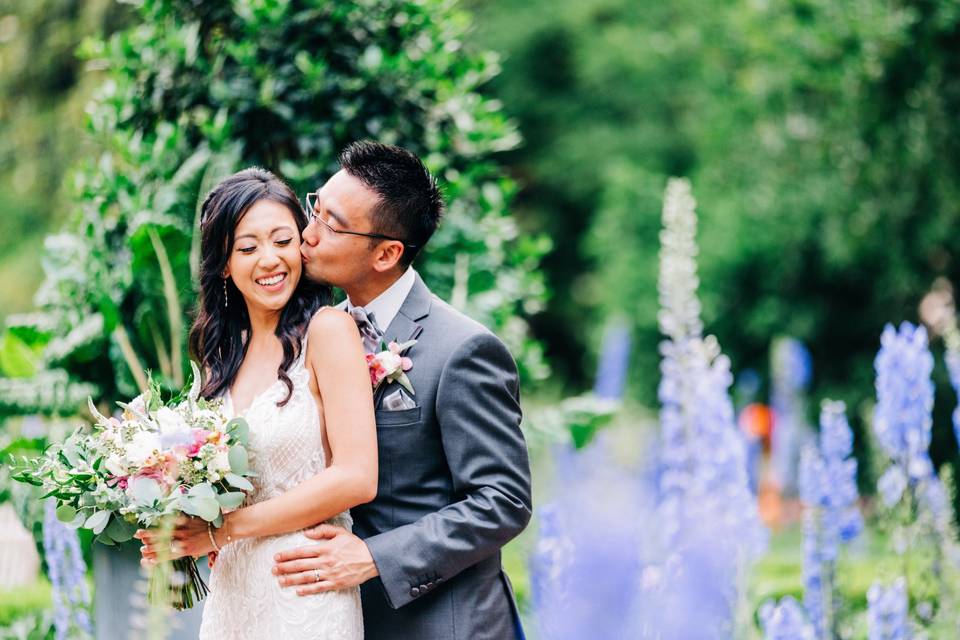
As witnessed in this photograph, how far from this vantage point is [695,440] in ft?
11.3

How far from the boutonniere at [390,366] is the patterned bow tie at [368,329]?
50 mm

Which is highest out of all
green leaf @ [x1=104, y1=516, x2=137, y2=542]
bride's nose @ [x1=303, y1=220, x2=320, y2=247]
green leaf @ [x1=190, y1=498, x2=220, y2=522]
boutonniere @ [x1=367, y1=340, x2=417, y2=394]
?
bride's nose @ [x1=303, y1=220, x2=320, y2=247]

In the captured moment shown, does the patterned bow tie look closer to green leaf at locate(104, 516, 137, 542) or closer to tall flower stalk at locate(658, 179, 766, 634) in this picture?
green leaf at locate(104, 516, 137, 542)

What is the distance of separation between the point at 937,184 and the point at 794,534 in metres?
3.24

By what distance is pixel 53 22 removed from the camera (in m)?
10.2

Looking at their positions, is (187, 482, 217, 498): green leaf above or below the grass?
above

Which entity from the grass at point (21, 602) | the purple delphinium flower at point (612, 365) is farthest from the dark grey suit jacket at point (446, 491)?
the purple delphinium flower at point (612, 365)

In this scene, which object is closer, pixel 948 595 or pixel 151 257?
pixel 948 595

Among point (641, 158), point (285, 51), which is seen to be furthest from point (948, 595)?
point (641, 158)

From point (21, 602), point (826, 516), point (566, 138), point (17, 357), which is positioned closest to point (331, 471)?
point (826, 516)

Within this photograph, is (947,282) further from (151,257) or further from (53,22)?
(53,22)

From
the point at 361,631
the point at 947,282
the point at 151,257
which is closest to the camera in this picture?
the point at 361,631

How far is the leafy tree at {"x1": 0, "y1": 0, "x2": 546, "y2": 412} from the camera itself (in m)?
3.86

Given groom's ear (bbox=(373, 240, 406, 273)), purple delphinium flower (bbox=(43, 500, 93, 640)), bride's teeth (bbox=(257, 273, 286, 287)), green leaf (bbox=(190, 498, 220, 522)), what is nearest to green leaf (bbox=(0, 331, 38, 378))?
purple delphinium flower (bbox=(43, 500, 93, 640))
